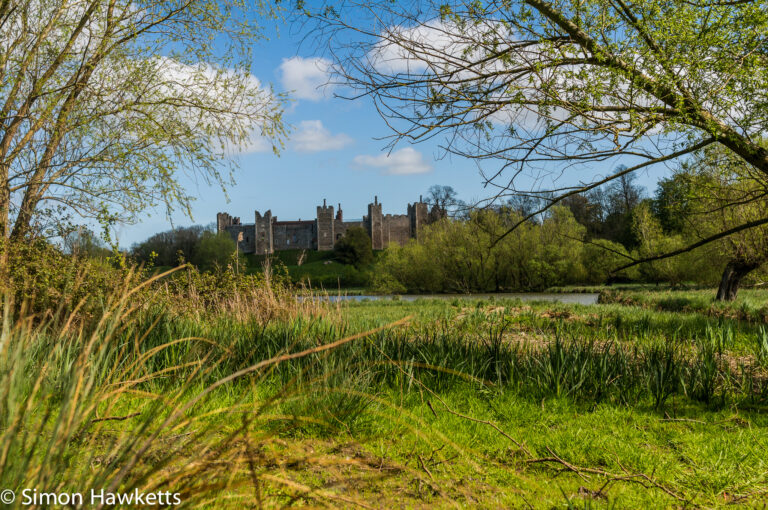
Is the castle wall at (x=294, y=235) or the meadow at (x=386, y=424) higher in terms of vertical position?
the castle wall at (x=294, y=235)

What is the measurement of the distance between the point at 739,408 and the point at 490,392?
209cm

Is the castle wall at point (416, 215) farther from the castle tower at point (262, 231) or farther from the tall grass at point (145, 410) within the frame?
the tall grass at point (145, 410)

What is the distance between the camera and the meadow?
132cm

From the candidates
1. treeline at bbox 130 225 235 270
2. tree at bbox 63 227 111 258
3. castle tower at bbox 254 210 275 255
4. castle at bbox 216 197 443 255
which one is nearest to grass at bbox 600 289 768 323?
tree at bbox 63 227 111 258

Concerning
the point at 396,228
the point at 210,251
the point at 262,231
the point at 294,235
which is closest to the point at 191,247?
the point at 210,251

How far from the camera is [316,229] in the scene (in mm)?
67812

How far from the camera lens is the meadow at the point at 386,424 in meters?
1.32

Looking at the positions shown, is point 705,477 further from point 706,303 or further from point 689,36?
point 706,303

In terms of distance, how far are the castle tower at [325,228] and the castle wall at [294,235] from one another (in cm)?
274

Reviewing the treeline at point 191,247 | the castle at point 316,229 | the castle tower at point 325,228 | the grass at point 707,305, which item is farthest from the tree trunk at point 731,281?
the castle tower at point 325,228

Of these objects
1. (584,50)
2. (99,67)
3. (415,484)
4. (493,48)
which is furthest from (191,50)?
(415,484)

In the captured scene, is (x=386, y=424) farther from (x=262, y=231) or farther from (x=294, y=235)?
(x=294, y=235)

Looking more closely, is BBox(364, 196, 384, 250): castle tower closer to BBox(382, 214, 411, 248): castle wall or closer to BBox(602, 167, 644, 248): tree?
BBox(382, 214, 411, 248): castle wall

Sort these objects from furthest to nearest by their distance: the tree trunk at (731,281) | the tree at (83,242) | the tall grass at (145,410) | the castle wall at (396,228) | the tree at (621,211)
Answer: the castle wall at (396,228), the tree at (621,211), the tree trunk at (731,281), the tree at (83,242), the tall grass at (145,410)
